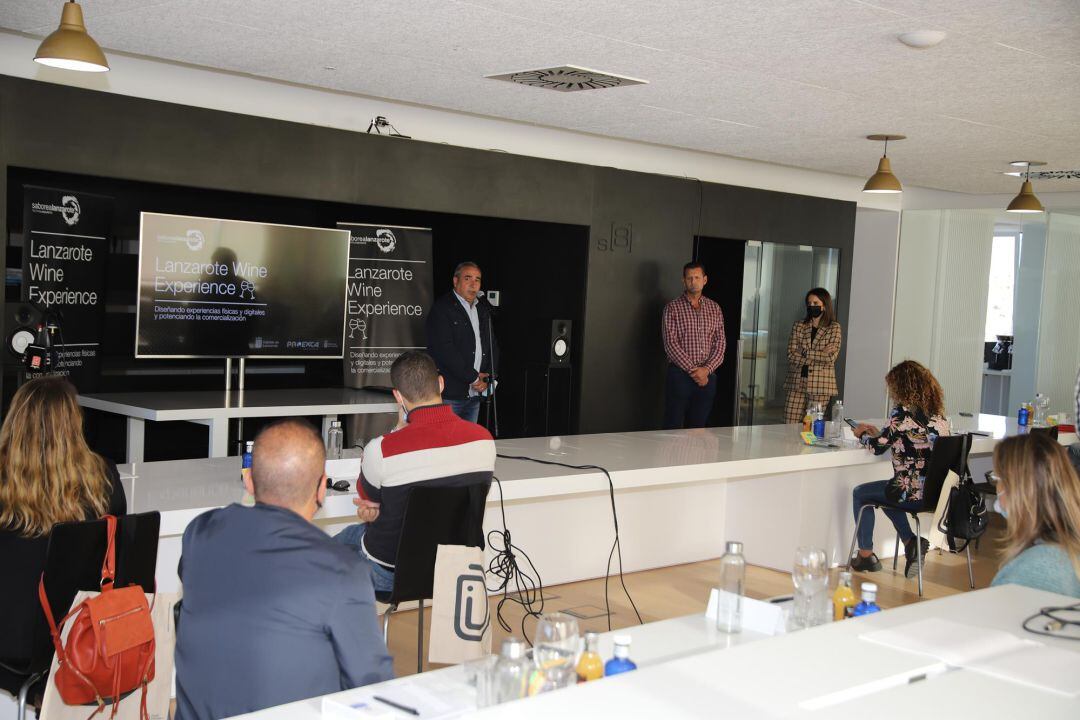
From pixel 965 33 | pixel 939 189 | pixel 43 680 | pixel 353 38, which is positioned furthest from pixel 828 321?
pixel 43 680

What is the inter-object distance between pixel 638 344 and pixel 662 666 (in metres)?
6.14

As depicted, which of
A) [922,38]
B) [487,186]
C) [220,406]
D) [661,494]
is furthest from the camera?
[487,186]

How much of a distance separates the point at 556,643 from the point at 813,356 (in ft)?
20.9

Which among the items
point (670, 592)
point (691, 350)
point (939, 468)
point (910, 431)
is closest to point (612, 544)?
point (670, 592)

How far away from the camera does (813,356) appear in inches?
315

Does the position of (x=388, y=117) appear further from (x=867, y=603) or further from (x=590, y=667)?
(x=590, y=667)

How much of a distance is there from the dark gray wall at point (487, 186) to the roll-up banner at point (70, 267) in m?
1.06

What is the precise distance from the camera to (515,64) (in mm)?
5203

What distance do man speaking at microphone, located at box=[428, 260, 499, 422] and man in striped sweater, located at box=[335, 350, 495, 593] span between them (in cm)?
331

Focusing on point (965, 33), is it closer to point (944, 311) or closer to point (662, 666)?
point (662, 666)

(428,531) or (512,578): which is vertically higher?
(428,531)

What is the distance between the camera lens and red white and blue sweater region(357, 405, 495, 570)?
3.40 metres

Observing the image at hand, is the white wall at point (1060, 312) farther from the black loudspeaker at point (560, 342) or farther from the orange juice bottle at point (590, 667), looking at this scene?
the orange juice bottle at point (590, 667)

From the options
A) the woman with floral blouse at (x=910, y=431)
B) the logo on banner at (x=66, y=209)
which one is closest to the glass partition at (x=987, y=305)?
the woman with floral blouse at (x=910, y=431)
